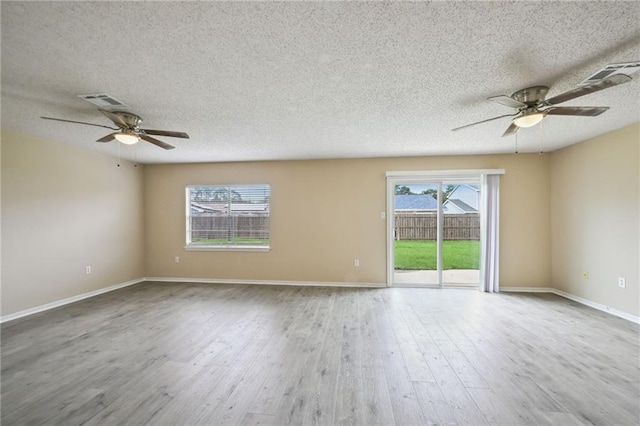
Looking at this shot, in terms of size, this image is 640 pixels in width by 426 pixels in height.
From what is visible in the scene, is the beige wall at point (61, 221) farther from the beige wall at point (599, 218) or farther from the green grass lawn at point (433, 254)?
the beige wall at point (599, 218)

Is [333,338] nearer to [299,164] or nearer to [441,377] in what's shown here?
[441,377]

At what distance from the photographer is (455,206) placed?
15.7 ft

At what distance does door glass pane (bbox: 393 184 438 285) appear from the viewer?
4812 millimetres

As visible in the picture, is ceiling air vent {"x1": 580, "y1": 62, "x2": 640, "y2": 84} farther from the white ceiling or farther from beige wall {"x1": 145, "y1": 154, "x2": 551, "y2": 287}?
beige wall {"x1": 145, "y1": 154, "x2": 551, "y2": 287}

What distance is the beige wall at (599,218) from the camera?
3199 millimetres

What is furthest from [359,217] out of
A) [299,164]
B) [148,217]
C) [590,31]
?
[148,217]

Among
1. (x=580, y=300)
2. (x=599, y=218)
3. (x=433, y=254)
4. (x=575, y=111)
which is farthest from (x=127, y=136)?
(x=580, y=300)

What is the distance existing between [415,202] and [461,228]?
97 centimetres

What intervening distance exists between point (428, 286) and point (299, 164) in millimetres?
3406

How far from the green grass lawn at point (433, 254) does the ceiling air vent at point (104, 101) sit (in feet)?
14.8

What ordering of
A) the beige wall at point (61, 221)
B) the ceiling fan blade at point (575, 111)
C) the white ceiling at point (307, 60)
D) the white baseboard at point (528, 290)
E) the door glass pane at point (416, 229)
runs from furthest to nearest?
the door glass pane at point (416, 229)
the white baseboard at point (528, 290)
the beige wall at point (61, 221)
the ceiling fan blade at point (575, 111)
the white ceiling at point (307, 60)

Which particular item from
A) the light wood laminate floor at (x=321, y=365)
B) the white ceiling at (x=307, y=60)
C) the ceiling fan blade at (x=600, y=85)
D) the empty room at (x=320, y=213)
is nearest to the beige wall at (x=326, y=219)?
the empty room at (x=320, y=213)

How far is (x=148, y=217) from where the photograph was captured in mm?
5383

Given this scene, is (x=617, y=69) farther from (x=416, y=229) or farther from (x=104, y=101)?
(x=104, y=101)
